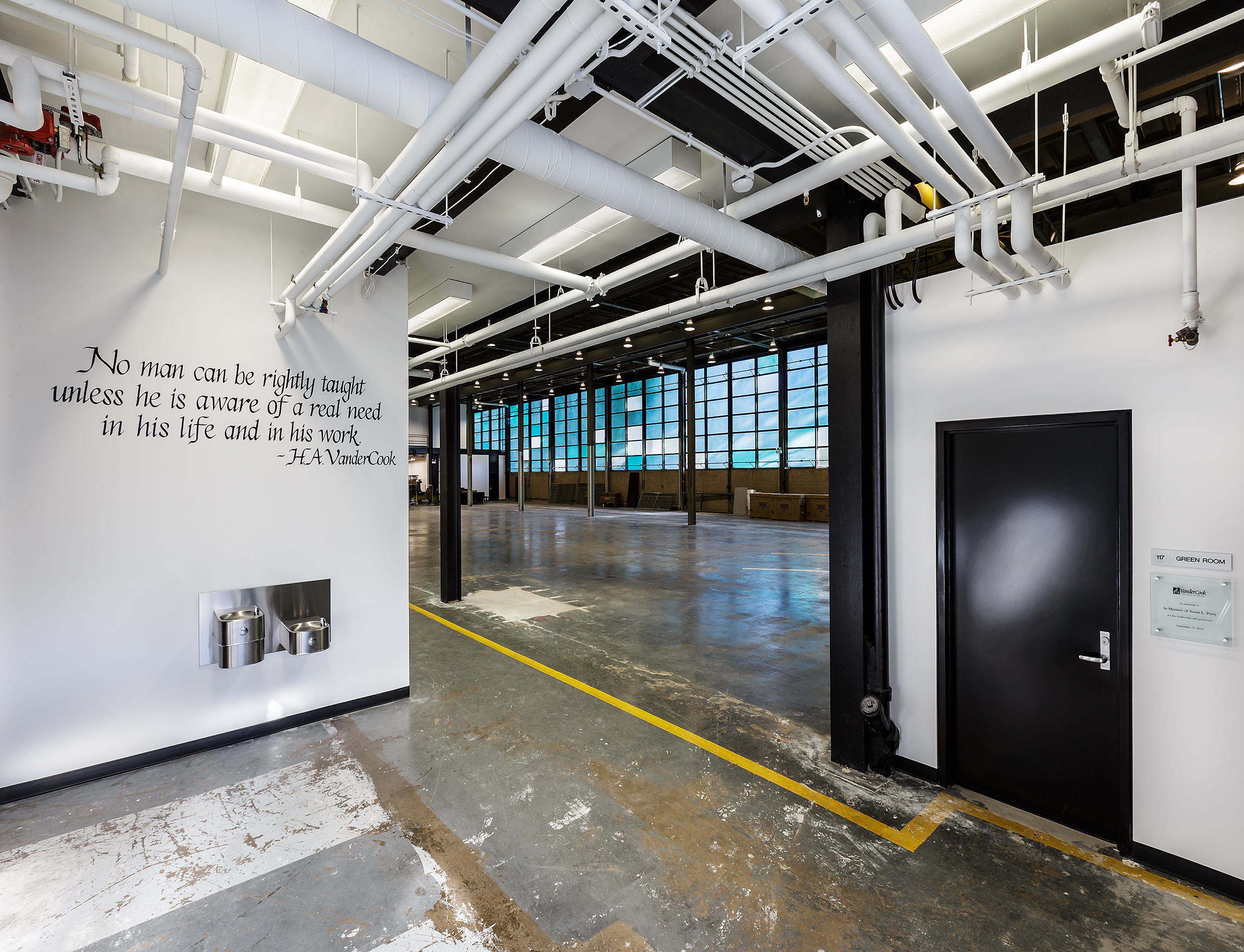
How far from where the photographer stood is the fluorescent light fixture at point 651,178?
397 cm

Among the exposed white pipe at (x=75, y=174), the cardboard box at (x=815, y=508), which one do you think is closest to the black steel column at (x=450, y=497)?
the exposed white pipe at (x=75, y=174)

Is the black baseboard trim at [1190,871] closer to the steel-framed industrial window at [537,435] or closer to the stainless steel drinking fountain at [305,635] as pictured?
the stainless steel drinking fountain at [305,635]

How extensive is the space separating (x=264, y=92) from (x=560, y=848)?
4629 millimetres

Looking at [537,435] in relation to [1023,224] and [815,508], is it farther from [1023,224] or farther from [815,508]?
[1023,224]

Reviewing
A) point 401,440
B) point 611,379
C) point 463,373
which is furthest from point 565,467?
point 401,440

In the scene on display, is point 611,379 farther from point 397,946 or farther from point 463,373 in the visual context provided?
point 397,946

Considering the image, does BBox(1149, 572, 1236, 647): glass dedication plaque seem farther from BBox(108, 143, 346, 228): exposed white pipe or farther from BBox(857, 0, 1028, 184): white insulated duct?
BBox(108, 143, 346, 228): exposed white pipe

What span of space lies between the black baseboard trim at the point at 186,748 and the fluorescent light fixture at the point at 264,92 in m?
3.91

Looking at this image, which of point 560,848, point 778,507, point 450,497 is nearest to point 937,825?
point 560,848

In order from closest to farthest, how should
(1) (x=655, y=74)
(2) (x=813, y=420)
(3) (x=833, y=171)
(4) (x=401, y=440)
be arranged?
(1) (x=655, y=74) < (3) (x=833, y=171) < (4) (x=401, y=440) < (2) (x=813, y=420)

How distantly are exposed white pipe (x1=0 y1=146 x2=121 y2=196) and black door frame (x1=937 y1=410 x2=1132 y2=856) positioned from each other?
497cm

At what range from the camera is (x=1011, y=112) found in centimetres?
308

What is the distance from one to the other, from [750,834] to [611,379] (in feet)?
87.3

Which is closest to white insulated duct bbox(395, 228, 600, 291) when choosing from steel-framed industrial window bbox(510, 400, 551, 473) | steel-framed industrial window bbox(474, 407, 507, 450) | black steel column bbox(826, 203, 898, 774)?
black steel column bbox(826, 203, 898, 774)
